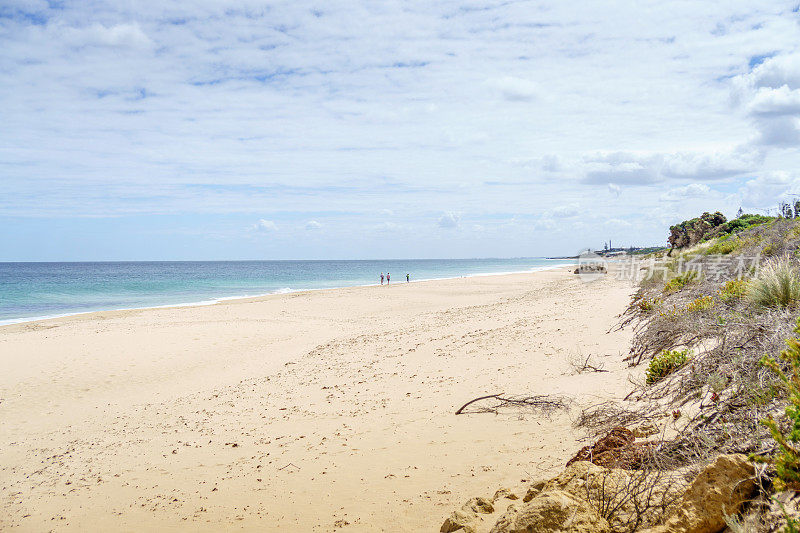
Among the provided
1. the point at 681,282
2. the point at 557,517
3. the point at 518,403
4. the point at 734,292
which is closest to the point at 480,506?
the point at 557,517

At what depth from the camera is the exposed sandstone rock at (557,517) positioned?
3059 mm

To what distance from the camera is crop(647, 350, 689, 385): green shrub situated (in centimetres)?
583

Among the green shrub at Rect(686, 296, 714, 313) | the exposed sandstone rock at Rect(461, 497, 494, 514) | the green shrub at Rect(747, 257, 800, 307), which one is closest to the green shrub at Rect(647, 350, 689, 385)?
the green shrub at Rect(747, 257, 800, 307)

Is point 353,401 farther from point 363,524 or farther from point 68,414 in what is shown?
point 68,414

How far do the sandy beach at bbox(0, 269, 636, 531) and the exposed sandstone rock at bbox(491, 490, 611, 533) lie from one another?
108 centimetres

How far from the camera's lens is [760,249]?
44.8 feet

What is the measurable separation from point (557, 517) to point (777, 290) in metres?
5.76

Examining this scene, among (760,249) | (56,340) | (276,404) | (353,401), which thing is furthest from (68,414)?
(760,249)

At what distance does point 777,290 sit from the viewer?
22.4 ft

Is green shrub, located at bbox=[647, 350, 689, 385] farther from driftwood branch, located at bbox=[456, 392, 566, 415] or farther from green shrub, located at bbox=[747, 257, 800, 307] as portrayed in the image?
green shrub, located at bbox=[747, 257, 800, 307]

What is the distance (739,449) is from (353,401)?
568 cm

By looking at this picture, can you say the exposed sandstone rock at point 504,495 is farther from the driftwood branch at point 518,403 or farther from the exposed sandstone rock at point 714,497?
the driftwood branch at point 518,403

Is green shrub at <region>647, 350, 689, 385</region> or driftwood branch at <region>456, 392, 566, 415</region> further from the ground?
green shrub at <region>647, 350, 689, 385</region>

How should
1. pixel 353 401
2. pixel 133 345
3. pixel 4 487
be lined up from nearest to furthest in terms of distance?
1. pixel 4 487
2. pixel 353 401
3. pixel 133 345
